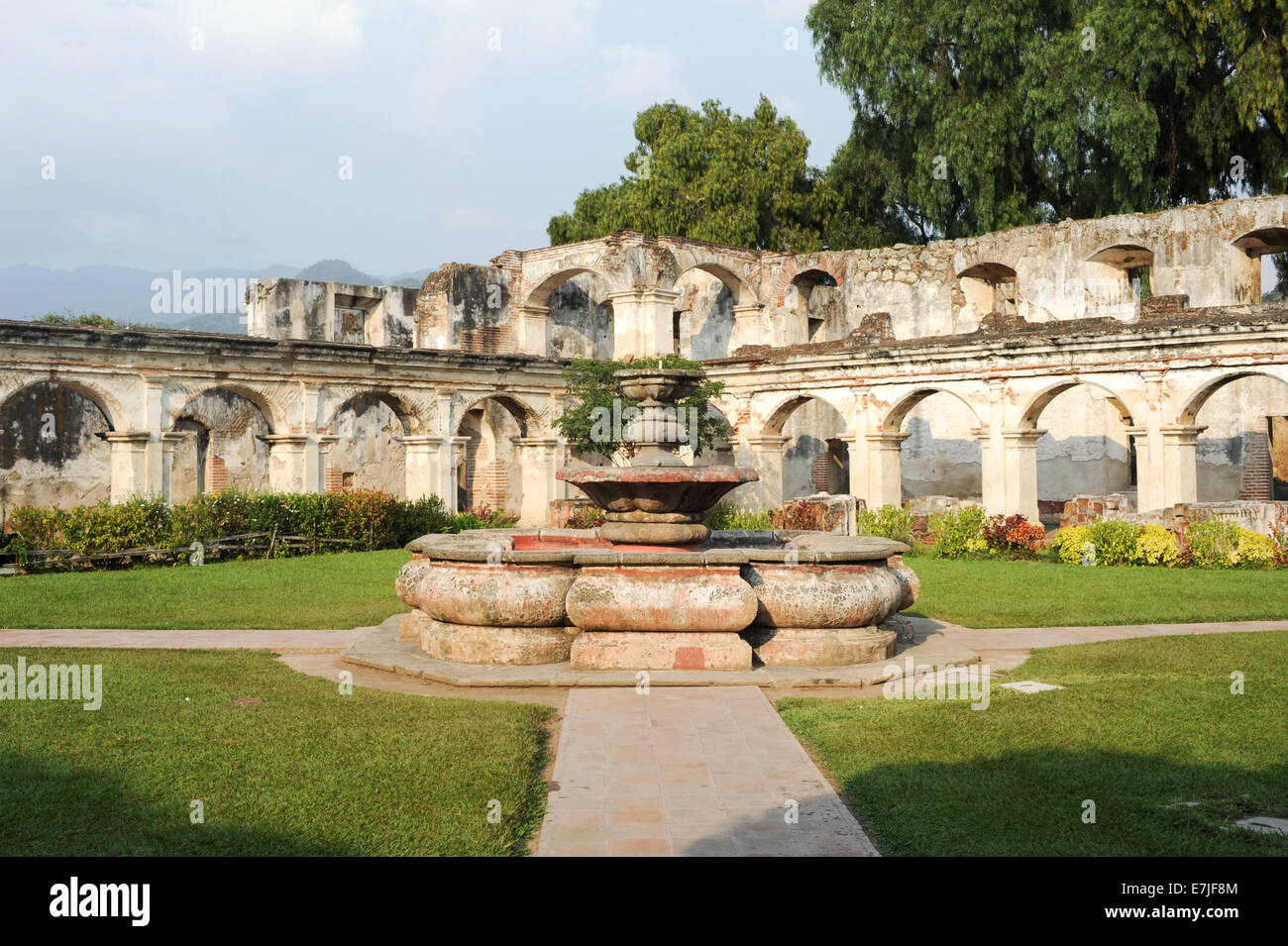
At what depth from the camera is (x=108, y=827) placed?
479cm

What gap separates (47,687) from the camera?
7.71 metres

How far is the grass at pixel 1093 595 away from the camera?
454 inches

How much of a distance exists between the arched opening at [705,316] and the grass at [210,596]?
14411mm

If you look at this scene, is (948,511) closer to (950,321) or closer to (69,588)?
(950,321)

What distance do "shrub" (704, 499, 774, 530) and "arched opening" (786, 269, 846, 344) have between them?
8485 millimetres

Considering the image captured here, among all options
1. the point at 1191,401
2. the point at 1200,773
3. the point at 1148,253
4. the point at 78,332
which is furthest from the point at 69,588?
the point at 1148,253

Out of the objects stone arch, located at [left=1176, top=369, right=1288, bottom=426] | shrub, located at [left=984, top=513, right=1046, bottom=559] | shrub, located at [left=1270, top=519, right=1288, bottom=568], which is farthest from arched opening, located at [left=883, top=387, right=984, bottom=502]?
shrub, located at [left=1270, top=519, right=1288, bottom=568]

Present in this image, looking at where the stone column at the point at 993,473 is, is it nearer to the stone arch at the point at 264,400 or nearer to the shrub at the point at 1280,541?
the shrub at the point at 1280,541

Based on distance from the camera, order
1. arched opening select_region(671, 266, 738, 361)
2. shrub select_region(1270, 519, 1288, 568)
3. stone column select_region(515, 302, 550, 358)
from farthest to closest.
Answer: arched opening select_region(671, 266, 738, 361), stone column select_region(515, 302, 550, 358), shrub select_region(1270, 519, 1288, 568)

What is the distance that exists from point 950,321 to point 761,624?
20.0 metres

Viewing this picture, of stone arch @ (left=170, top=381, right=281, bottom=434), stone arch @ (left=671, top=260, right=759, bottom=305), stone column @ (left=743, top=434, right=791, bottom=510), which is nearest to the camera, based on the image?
stone arch @ (left=170, top=381, right=281, bottom=434)

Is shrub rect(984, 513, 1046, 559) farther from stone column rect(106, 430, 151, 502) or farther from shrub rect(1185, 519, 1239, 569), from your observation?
stone column rect(106, 430, 151, 502)

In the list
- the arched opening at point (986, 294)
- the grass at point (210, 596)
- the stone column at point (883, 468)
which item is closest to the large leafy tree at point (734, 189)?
the arched opening at point (986, 294)

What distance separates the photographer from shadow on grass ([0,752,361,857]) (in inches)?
178
